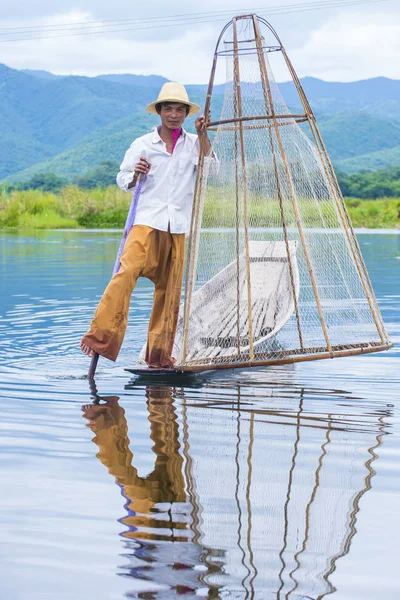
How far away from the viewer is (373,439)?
4086 mm

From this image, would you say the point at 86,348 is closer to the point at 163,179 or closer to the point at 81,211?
the point at 163,179

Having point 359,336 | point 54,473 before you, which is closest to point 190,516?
point 54,473

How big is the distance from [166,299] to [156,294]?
0.10 m

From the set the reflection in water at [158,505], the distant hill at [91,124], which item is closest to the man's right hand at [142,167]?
the reflection in water at [158,505]

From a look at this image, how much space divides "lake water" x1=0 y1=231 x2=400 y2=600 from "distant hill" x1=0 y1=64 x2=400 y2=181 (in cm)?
7270

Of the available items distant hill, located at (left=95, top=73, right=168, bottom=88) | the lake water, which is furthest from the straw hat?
distant hill, located at (left=95, top=73, right=168, bottom=88)

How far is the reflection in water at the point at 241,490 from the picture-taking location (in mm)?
2660

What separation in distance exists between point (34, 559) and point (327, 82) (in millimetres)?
193262

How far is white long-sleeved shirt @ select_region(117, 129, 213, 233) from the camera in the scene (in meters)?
5.38

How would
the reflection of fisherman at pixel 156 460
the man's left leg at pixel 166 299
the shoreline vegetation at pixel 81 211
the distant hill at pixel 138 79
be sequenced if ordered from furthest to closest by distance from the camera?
the distant hill at pixel 138 79, the shoreline vegetation at pixel 81 211, the man's left leg at pixel 166 299, the reflection of fisherman at pixel 156 460

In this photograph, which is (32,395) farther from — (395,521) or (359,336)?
(395,521)

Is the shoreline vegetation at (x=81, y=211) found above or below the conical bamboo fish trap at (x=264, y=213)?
above

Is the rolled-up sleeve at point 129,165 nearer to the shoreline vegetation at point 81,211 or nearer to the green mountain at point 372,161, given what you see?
the shoreline vegetation at point 81,211

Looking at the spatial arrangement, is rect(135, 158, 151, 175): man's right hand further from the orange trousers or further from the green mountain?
the green mountain
